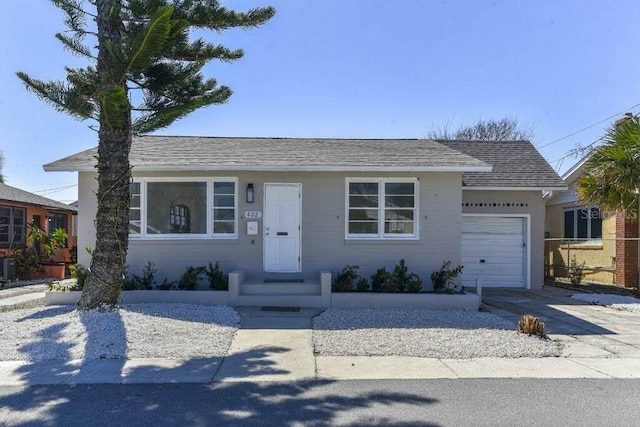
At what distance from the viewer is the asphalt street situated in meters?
4.62

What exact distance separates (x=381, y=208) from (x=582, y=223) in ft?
33.9

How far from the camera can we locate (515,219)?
14.6m

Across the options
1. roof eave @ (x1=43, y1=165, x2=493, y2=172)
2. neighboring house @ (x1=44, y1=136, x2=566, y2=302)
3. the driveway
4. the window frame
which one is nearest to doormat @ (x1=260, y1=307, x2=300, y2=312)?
neighboring house @ (x1=44, y1=136, x2=566, y2=302)

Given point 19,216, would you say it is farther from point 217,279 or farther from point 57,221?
point 217,279

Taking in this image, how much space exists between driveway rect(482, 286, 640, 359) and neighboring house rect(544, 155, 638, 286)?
8.79 feet

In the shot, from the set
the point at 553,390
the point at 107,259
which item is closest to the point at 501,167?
the point at 553,390

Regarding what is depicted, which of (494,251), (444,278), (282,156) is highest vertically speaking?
(282,156)

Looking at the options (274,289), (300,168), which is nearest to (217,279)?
(274,289)

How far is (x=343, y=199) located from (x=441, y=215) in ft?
7.78

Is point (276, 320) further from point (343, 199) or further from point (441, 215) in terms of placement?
point (441, 215)

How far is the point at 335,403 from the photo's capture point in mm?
5062

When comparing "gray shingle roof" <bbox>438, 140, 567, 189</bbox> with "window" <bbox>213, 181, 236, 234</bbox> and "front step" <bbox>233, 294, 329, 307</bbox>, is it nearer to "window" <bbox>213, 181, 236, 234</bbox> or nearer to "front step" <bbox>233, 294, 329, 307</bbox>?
"front step" <bbox>233, 294, 329, 307</bbox>

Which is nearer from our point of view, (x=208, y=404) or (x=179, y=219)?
(x=208, y=404)

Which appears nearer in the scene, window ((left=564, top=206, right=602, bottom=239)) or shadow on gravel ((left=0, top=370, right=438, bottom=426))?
shadow on gravel ((left=0, top=370, right=438, bottom=426))
